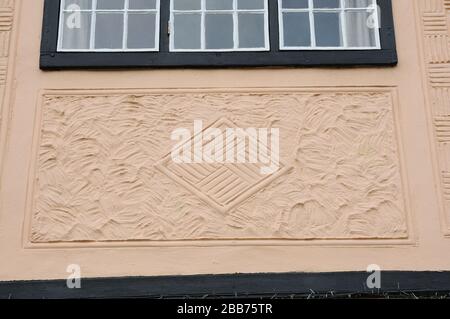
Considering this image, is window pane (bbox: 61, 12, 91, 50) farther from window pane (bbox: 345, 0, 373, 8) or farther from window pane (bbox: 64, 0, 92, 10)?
window pane (bbox: 345, 0, 373, 8)

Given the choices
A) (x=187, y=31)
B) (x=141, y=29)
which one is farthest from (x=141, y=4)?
(x=187, y=31)

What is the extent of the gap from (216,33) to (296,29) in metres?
0.65

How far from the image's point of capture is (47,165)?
676cm

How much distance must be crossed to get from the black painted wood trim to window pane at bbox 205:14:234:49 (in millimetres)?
1939

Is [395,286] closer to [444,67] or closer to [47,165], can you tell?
[444,67]

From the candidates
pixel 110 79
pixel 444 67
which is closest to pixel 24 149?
pixel 110 79

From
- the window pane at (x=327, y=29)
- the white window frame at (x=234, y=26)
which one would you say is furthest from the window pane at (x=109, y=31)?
the window pane at (x=327, y=29)

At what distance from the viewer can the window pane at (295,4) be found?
7.35m

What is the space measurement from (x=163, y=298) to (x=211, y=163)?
3.68ft

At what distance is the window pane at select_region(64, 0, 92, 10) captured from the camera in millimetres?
7367

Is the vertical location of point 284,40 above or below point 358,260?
above

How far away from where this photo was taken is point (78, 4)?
291 inches

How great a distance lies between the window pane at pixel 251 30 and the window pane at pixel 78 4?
1.26 m

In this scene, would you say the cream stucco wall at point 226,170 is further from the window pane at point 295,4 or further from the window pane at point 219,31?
the window pane at point 295,4
